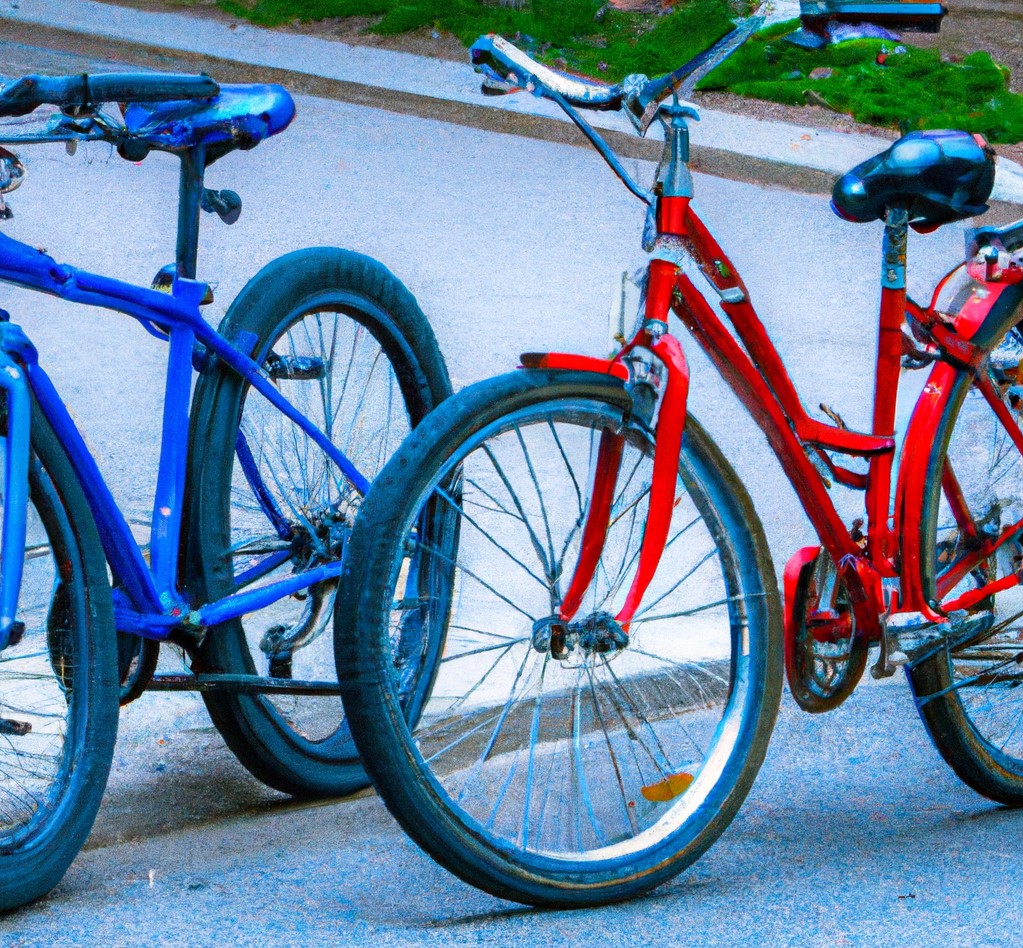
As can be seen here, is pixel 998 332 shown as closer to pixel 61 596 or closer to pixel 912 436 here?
pixel 912 436

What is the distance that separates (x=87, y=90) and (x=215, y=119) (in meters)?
0.40

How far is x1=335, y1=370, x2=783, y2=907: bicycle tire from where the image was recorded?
86.0 inches

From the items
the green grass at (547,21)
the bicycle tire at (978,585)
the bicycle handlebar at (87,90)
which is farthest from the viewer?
the green grass at (547,21)

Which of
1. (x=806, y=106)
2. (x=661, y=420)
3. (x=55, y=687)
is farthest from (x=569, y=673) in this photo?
(x=806, y=106)

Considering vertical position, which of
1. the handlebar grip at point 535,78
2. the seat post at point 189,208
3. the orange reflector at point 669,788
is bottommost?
the orange reflector at point 669,788

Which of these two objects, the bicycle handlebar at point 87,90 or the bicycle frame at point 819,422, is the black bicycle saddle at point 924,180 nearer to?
the bicycle frame at point 819,422

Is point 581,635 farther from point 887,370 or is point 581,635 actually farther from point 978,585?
point 978,585

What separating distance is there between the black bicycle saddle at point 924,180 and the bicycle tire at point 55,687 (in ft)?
4.55

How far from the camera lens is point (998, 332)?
284 centimetres

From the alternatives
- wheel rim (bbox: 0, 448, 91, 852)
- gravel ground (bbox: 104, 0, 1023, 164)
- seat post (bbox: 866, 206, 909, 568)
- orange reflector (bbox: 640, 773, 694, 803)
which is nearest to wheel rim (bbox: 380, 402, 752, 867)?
orange reflector (bbox: 640, 773, 694, 803)

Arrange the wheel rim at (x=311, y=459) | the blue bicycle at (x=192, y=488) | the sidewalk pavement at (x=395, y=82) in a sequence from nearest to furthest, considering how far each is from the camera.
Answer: the blue bicycle at (x=192, y=488)
the wheel rim at (x=311, y=459)
the sidewalk pavement at (x=395, y=82)

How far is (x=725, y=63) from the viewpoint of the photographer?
28.0 ft

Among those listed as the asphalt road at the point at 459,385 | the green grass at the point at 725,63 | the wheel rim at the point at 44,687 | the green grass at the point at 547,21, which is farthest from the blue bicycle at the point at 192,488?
the green grass at the point at 547,21

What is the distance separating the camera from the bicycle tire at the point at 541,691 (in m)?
2.18
